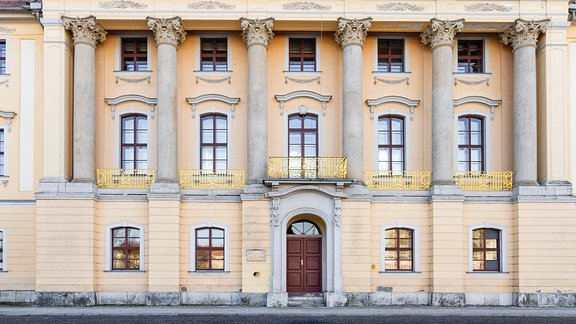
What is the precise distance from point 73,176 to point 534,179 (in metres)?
17.3

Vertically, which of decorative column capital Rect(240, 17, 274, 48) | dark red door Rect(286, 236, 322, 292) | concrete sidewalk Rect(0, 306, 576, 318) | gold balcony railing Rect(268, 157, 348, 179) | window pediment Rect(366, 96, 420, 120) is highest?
decorative column capital Rect(240, 17, 274, 48)

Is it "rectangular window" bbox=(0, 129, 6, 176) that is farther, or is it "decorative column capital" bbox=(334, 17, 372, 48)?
"rectangular window" bbox=(0, 129, 6, 176)

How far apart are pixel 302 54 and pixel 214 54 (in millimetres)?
3504

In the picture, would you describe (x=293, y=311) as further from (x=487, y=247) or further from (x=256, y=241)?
(x=487, y=247)

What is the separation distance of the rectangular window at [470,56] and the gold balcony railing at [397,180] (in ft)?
15.4

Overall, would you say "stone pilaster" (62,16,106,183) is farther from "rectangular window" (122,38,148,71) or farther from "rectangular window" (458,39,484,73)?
"rectangular window" (458,39,484,73)

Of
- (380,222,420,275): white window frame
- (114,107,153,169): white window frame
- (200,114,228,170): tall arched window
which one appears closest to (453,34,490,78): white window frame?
(380,222,420,275): white window frame

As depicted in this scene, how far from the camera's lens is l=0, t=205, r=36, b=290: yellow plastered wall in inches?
1088

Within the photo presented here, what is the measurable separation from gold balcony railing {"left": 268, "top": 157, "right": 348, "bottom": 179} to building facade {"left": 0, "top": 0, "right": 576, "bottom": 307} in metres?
0.08

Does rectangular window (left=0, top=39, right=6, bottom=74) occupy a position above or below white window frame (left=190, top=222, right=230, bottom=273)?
above

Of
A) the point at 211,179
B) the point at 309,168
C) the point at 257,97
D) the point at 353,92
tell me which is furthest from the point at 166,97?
the point at 353,92

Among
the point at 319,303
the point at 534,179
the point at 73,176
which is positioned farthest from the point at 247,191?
the point at 534,179

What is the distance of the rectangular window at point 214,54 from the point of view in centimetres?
2850

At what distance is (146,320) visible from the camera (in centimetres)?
2153
